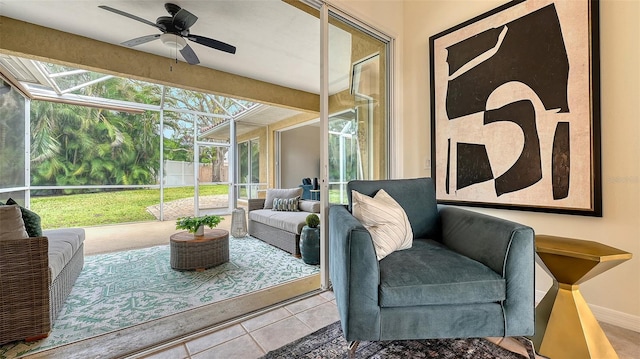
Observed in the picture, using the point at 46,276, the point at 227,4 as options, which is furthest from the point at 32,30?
the point at 46,276

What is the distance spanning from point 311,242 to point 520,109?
7.37 feet

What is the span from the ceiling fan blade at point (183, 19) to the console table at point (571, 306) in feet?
11.0

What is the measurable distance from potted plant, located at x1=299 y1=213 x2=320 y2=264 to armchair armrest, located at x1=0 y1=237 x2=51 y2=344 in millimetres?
2022

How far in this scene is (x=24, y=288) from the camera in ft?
4.85

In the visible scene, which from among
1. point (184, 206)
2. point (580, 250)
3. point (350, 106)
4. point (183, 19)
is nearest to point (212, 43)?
point (183, 19)

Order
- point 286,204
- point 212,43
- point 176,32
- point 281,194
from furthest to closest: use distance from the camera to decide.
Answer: point 281,194, point 286,204, point 212,43, point 176,32

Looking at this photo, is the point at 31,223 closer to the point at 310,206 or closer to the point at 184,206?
the point at 310,206

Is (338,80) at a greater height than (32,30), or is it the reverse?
(32,30)

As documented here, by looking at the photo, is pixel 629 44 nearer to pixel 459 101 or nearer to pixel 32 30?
pixel 459 101

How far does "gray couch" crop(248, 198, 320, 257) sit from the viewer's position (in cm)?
320

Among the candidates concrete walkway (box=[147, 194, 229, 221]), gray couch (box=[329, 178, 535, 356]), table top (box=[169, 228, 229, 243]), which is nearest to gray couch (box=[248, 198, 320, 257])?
table top (box=[169, 228, 229, 243])

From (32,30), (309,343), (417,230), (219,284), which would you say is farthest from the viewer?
(32,30)

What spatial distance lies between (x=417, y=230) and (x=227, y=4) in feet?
9.69

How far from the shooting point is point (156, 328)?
1630 mm
